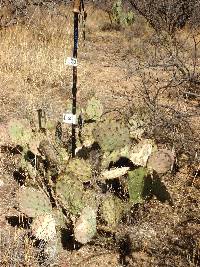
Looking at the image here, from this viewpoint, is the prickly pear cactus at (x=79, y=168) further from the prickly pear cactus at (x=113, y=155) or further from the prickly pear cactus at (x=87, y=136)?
the prickly pear cactus at (x=87, y=136)

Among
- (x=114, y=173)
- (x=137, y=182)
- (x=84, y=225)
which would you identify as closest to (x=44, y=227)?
(x=84, y=225)

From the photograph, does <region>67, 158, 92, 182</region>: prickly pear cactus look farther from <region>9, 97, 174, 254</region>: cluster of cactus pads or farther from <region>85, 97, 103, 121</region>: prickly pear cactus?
<region>85, 97, 103, 121</region>: prickly pear cactus

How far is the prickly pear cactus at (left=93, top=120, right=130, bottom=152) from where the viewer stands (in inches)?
112

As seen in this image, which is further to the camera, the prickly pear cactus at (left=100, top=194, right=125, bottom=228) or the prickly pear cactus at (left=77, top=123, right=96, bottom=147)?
the prickly pear cactus at (left=77, top=123, right=96, bottom=147)

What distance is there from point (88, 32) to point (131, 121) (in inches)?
208

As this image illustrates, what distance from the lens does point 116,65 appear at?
20.5 feet

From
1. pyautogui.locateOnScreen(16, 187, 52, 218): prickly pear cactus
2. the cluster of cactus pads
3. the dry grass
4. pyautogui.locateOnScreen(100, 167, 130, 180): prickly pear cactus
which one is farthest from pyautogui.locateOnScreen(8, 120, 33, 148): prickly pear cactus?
pyautogui.locateOnScreen(16, 187, 52, 218): prickly pear cactus

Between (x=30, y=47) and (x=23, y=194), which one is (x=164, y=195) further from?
(x=30, y=47)

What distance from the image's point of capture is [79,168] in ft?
8.85

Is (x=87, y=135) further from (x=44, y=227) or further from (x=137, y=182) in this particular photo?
(x=44, y=227)

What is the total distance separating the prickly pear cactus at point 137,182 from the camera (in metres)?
2.41

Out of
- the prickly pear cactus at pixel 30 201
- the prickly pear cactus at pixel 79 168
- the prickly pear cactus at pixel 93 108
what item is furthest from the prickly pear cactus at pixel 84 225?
the prickly pear cactus at pixel 93 108

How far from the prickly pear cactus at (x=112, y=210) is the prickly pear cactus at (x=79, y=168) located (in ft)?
0.95

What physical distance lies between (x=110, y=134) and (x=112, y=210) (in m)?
0.58
